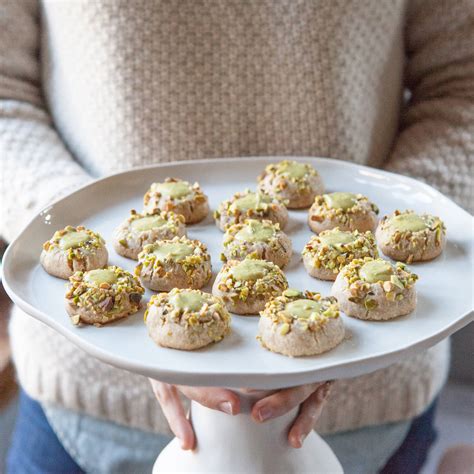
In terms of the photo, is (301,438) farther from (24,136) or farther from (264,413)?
(24,136)

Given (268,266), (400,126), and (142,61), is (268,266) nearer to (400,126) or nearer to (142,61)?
(142,61)

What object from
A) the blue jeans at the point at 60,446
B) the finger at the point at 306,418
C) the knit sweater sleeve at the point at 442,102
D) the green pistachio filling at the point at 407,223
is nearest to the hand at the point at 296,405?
the finger at the point at 306,418

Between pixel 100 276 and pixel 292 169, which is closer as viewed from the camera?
pixel 100 276

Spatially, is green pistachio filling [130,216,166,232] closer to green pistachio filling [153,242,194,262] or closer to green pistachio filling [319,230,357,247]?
green pistachio filling [153,242,194,262]

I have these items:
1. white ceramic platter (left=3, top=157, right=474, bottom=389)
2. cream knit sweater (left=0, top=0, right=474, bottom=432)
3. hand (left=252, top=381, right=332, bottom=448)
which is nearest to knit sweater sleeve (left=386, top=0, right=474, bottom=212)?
cream knit sweater (left=0, top=0, right=474, bottom=432)

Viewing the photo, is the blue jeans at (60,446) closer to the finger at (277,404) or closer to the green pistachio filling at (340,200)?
the finger at (277,404)

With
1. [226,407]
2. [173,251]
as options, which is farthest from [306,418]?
[173,251]

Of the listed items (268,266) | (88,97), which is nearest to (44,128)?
(88,97)
